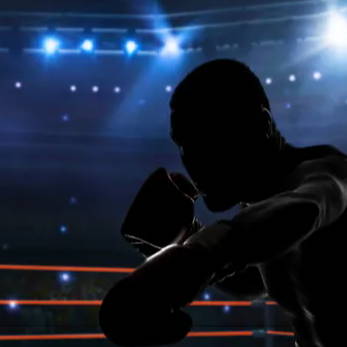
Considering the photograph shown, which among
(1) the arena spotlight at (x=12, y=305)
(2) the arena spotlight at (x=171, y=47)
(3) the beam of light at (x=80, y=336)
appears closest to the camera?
(3) the beam of light at (x=80, y=336)

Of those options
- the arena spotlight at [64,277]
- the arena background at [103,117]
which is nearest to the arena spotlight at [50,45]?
the arena background at [103,117]

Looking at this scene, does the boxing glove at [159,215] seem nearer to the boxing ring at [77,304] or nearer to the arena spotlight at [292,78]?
the boxing ring at [77,304]

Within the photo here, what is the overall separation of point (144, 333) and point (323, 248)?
323mm

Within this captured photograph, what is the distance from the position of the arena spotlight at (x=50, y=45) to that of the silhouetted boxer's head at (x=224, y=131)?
6.89 meters

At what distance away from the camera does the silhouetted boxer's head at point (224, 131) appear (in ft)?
1.92

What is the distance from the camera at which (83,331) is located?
21.0 feet

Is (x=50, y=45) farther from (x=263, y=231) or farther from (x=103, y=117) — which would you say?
(x=263, y=231)

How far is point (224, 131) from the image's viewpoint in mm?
588

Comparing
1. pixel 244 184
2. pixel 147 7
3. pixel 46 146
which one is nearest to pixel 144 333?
pixel 244 184

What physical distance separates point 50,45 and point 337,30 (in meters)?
4.19

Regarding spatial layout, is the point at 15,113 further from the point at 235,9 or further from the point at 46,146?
the point at 235,9

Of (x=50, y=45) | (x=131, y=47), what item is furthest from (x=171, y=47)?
(x=50, y=45)

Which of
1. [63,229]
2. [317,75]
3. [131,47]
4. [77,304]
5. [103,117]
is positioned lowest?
[77,304]

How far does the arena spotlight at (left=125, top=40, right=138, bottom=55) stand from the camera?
7195 millimetres
